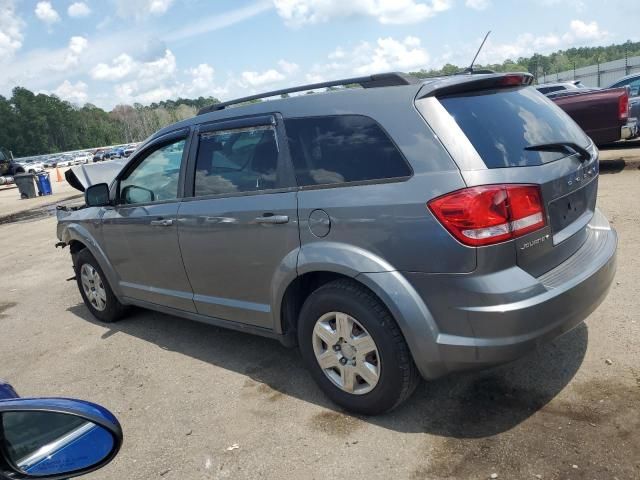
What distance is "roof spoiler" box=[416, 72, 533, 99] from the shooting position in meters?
2.97

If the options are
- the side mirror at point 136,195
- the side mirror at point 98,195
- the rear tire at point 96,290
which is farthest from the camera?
the rear tire at point 96,290

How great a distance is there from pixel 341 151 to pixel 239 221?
0.87m

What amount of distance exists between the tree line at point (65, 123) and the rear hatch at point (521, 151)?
126m

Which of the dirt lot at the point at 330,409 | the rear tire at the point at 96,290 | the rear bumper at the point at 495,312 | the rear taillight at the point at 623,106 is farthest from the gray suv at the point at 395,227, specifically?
the rear taillight at the point at 623,106

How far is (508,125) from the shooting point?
9.87ft

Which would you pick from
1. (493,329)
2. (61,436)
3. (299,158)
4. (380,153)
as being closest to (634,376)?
(493,329)

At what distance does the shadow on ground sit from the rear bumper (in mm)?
423

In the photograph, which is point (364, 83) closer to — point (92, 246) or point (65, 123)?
point (92, 246)

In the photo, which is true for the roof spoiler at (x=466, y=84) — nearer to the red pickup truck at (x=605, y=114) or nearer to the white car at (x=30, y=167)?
the red pickup truck at (x=605, y=114)

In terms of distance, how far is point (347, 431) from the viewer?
10.3 feet

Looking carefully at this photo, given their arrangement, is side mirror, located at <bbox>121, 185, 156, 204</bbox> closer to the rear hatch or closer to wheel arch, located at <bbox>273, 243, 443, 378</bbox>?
wheel arch, located at <bbox>273, 243, 443, 378</bbox>

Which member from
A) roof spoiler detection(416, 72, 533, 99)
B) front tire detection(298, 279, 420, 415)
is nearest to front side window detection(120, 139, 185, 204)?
front tire detection(298, 279, 420, 415)

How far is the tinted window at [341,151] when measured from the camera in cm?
297

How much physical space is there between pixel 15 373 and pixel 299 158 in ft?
10.2
